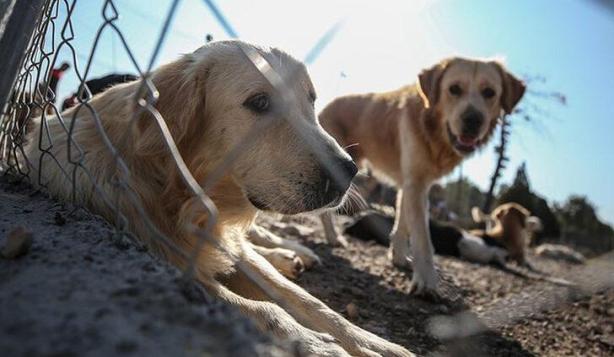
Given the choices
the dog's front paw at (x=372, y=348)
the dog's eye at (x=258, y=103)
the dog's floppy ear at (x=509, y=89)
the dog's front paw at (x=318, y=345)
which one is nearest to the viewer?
the dog's front paw at (x=318, y=345)

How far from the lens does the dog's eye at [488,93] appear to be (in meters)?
4.91

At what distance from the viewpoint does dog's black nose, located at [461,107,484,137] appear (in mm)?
4656

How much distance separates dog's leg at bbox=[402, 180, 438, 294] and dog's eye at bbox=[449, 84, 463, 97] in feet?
3.25

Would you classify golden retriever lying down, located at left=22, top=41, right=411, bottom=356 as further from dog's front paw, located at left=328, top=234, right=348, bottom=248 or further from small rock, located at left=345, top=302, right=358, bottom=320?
dog's front paw, located at left=328, top=234, right=348, bottom=248

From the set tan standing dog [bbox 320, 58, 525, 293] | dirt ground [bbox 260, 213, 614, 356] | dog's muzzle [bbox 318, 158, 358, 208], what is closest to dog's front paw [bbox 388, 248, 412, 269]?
tan standing dog [bbox 320, 58, 525, 293]

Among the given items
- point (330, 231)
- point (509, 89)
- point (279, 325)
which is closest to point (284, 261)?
point (279, 325)

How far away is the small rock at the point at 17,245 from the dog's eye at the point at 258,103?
4.30 feet

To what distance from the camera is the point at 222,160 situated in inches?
93.2

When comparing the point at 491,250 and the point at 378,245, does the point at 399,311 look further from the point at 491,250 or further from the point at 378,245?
the point at 491,250

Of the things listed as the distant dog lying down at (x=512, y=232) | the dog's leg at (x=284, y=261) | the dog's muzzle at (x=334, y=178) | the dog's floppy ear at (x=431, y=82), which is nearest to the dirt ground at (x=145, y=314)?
the dog's leg at (x=284, y=261)

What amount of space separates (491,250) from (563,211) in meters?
20.2

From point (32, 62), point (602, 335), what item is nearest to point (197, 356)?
point (32, 62)

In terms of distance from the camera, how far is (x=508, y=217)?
10.4 meters

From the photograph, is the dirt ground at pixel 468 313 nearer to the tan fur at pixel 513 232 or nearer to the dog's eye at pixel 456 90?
the dog's eye at pixel 456 90
